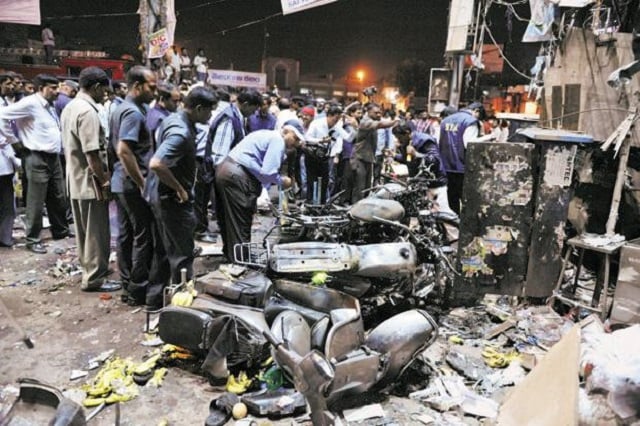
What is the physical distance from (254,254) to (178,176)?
1.00m

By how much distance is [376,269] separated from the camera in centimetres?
401

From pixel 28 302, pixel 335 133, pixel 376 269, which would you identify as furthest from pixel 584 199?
pixel 28 302

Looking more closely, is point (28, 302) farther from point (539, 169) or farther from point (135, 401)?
point (539, 169)

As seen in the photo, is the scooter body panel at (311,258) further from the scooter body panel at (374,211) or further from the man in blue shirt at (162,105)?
the man in blue shirt at (162,105)

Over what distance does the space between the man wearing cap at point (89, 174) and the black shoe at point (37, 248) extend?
4.81 ft

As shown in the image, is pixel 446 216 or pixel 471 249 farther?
pixel 446 216

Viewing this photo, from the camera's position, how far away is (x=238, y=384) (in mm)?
3480

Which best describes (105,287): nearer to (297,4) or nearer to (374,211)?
(374,211)

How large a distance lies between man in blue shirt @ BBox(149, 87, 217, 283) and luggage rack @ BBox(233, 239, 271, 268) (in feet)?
1.70

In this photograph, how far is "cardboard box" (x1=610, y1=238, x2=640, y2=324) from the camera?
160 inches

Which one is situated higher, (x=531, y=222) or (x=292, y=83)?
(x=292, y=83)

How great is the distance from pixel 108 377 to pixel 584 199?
5653 mm

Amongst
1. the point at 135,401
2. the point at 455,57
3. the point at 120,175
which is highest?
the point at 455,57

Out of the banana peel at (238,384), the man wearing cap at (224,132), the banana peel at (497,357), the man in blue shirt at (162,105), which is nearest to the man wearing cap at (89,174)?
the man in blue shirt at (162,105)
